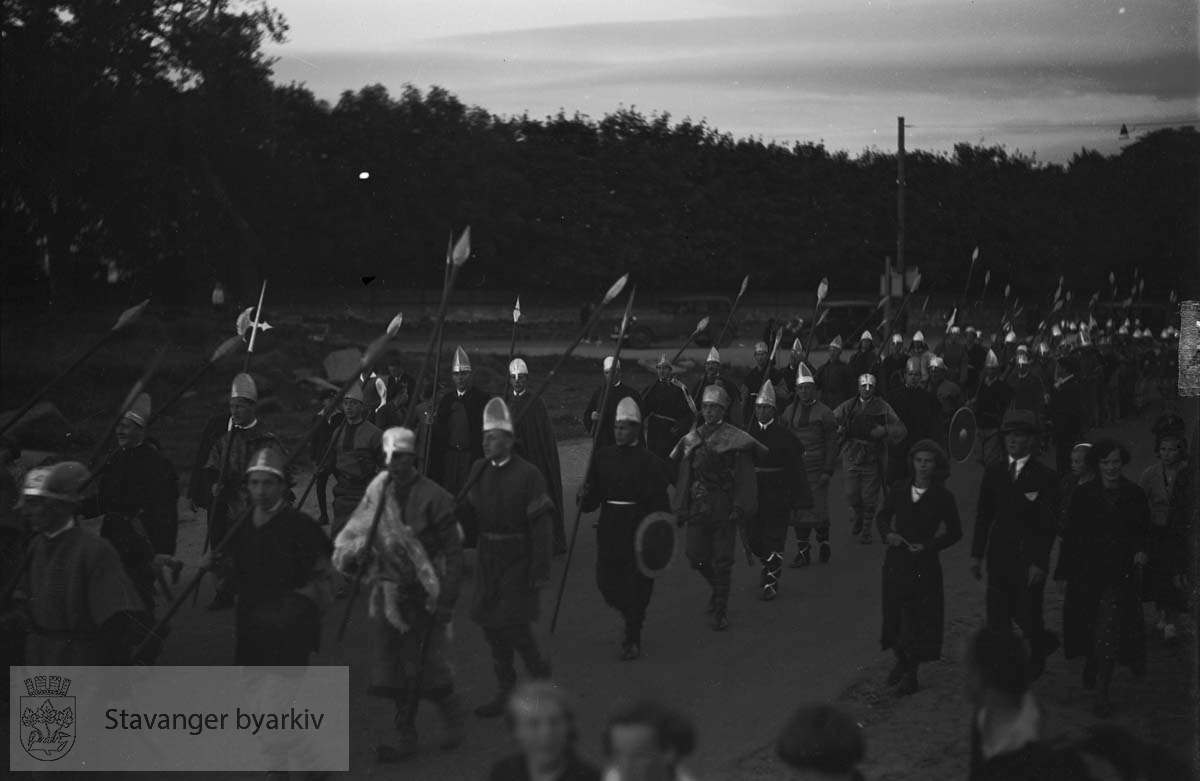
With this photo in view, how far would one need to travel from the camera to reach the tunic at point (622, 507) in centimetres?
831

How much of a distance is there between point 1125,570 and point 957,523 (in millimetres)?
938

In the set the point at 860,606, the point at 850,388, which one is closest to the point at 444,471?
the point at 860,606

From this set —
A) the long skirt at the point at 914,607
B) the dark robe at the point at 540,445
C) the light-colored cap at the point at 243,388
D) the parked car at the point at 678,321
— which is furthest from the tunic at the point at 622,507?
the parked car at the point at 678,321

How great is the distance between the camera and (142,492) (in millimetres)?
8039

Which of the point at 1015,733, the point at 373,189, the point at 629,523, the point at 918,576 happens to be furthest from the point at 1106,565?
the point at 373,189

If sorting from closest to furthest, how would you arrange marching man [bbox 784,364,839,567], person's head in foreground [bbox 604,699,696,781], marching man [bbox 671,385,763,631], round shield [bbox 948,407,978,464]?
person's head in foreground [bbox 604,699,696,781] → marching man [bbox 671,385,763,631] → marching man [bbox 784,364,839,567] → round shield [bbox 948,407,978,464]

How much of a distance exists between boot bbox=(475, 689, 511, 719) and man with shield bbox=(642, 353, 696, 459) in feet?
19.0

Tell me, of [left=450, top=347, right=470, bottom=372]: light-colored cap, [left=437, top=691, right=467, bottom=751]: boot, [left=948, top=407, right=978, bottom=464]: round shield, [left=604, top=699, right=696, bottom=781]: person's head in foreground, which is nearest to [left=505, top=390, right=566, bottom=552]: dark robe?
[left=450, top=347, right=470, bottom=372]: light-colored cap

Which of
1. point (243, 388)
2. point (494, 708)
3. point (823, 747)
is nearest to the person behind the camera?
point (823, 747)

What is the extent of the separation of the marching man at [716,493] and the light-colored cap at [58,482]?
4529 millimetres

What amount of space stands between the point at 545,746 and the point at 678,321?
33.5 m

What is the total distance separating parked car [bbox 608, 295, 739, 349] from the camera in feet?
120

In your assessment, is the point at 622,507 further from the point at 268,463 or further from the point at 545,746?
the point at 545,746
